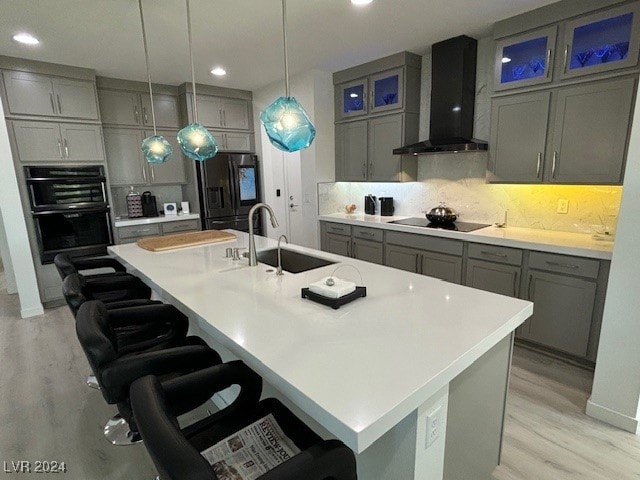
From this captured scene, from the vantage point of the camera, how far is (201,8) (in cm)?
257

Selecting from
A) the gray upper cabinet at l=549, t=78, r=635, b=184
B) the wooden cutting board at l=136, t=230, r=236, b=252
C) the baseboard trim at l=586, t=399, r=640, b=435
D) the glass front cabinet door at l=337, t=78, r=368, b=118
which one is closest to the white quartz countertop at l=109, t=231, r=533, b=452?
the wooden cutting board at l=136, t=230, r=236, b=252

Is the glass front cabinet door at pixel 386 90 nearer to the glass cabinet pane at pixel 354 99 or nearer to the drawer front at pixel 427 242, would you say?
the glass cabinet pane at pixel 354 99

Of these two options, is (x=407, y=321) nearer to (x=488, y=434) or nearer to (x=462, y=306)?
(x=462, y=306)

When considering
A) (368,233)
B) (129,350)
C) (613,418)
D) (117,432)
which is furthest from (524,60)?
(117,432)

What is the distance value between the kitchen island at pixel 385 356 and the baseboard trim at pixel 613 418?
36.1 inches

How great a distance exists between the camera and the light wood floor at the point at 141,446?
5.78ft

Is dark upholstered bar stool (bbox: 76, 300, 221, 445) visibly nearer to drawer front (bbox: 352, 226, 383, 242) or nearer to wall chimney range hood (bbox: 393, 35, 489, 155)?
drawer front (bbox: 352, 226, 383, 242)

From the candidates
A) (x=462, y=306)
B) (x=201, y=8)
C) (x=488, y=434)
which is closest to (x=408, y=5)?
(x=201, y=8)

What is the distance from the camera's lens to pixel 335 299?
1.48m

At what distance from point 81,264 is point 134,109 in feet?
A: 9.20

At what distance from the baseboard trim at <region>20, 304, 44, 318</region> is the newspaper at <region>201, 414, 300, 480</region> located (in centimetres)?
384

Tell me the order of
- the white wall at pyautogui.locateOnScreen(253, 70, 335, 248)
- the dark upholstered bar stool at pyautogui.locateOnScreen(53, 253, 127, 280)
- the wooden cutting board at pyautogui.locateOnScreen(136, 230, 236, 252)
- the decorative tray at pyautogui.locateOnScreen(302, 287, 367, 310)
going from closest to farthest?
the decorative tray at pyautogui.locateOnScreen(302, 287, 367, 310) → the dark upholstered bar stool at pyautogui.locateOnScreen(53, 253, 127, 280) → the wooden cutting board at pyautogui.locateOnScreen(136, 230, 236, 252) → the white wall at pyautogui.locateOnScreen(253, 70, 335, 248)

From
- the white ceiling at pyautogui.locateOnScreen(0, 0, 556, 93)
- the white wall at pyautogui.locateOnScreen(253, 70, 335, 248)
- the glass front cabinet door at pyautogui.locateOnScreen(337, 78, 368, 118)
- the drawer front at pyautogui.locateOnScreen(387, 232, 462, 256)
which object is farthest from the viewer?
the white wall at pyautogui.locateOnScreen(253, 70, 335, 248)

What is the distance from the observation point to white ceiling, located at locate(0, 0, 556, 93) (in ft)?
8.39
